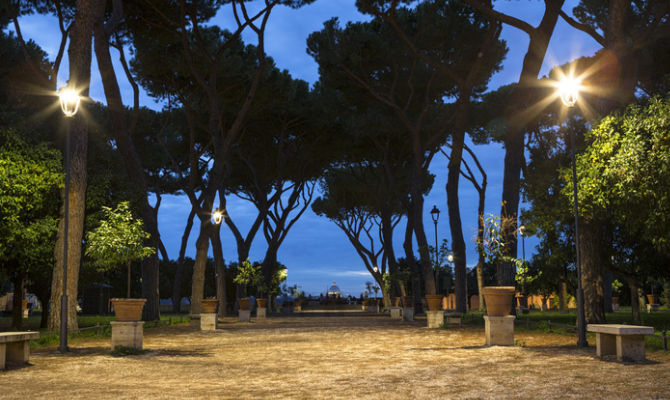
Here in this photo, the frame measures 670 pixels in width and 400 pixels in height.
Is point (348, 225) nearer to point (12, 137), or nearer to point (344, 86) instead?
point (344, 86)

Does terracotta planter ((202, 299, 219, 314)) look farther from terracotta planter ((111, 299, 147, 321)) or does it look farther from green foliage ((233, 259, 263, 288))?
green foliage ((233, 259, 263, 288))

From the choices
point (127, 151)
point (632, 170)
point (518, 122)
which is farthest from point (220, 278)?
point (632, 170)

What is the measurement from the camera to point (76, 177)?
15.6 meters

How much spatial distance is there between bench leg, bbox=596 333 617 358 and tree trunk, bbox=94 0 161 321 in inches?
607

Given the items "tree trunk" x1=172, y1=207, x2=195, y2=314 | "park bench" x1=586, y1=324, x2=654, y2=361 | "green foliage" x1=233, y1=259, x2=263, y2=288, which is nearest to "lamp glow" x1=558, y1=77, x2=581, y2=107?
"park bench" x1=586, y1=324, x2=654, y2=361

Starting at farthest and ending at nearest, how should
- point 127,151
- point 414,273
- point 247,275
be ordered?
1. point 247,275
2. point 414,273
3. point 127,151

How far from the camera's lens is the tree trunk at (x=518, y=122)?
18.7 meters

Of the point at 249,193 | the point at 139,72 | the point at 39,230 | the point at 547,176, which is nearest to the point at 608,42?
the point at 547,176

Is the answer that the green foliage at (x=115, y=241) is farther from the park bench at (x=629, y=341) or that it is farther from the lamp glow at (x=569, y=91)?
the park bench at (x=629, y=341)

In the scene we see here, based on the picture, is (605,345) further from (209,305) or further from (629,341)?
(209,305)

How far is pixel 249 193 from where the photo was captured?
1574 inches

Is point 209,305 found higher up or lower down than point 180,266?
lower down

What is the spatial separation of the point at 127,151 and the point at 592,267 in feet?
51.4

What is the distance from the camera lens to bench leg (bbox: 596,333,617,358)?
396 inches
